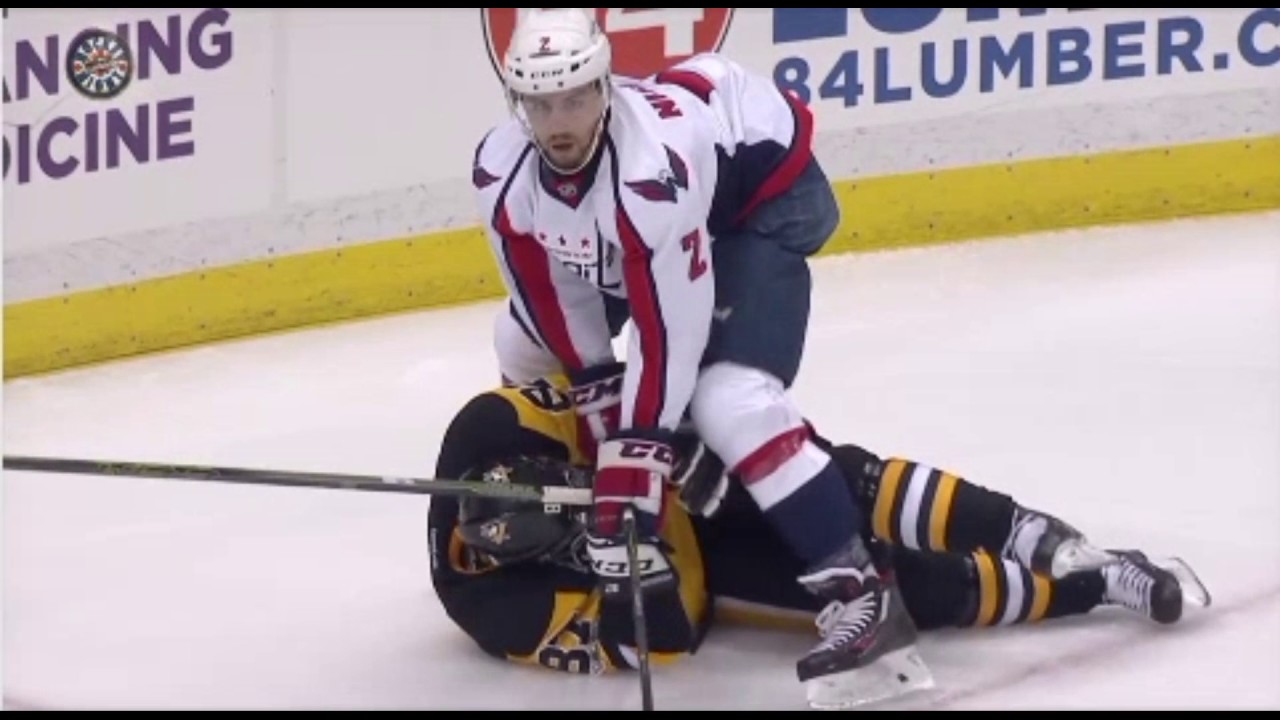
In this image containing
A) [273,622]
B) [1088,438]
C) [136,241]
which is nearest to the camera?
[273,622]

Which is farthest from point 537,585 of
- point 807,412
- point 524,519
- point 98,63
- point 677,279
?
point 98,63

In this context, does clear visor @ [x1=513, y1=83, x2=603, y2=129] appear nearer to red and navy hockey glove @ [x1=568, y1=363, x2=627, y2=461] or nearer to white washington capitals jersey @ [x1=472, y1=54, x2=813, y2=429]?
white washington capitals jersey @ [x1=472, y1=54, x2=813, y2=429]

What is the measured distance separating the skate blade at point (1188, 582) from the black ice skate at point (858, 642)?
388 mm

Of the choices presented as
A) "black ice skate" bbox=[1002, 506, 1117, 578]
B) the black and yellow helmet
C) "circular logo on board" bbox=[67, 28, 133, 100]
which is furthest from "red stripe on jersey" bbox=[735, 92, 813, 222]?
"circular logo on board" bbox=[67, 28, 133, 100]

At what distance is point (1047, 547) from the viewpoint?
324 cm

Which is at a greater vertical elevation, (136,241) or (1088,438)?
(136,241)

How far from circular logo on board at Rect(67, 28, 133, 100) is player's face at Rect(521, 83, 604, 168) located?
1.67 m

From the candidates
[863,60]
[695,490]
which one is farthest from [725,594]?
[863,60]

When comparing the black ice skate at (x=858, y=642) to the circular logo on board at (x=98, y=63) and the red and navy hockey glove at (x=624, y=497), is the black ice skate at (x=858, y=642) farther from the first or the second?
the circular logo on board at (x=98, y=63)

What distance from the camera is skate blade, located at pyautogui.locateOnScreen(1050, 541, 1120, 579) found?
324 cm

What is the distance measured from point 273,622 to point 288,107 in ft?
4.85

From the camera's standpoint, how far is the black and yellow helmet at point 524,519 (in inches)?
124

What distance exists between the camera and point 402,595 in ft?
11.6

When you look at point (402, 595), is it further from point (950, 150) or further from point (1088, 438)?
point (950, 150)
